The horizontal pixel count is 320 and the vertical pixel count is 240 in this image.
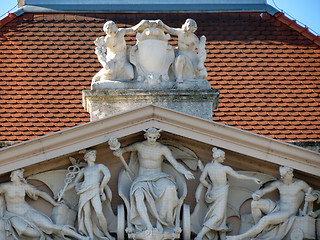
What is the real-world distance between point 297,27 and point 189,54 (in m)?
8.09

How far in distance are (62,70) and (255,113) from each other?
462 centimetres

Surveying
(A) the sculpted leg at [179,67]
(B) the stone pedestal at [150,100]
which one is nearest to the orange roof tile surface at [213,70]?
(B) the stone pedestal at [150,100]

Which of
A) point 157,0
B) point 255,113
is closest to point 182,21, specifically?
point 157,0

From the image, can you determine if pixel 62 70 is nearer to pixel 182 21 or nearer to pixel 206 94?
pixel 182 21

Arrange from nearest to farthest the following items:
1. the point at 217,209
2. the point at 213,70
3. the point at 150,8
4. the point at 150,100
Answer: the point at 217,209, the point at 150,100, the point at 213,70, the point at 150,8

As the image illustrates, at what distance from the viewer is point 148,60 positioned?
104 ft

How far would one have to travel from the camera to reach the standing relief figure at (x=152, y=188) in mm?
29672

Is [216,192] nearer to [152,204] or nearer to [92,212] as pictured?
[152,204]

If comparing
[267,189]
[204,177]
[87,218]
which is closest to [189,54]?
[204,177]

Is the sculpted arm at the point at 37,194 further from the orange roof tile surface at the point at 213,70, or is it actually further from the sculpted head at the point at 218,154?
the orange roof tile surface at the point at 213,70

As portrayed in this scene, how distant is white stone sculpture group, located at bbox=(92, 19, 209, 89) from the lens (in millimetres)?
31672

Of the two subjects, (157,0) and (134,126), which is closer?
(134,126)

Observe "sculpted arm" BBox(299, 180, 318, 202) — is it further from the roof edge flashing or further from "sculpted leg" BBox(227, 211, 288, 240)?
the roof edge flashing

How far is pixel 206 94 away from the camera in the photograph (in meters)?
31.8
